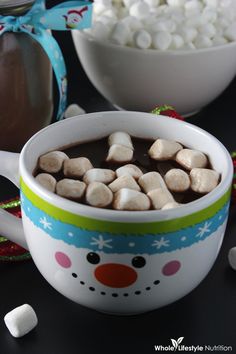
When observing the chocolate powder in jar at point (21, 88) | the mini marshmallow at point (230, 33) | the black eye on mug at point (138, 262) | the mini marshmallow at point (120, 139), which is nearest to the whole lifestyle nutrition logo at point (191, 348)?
the black eye on mug at point (138, 262)

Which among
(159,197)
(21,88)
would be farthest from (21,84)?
(159,197)

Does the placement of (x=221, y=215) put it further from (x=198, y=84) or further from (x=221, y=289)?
(x=198, y=84)

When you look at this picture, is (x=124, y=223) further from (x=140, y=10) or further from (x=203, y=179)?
(x=140, y=10)

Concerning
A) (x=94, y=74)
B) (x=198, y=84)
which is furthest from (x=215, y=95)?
(x=94, y=74)

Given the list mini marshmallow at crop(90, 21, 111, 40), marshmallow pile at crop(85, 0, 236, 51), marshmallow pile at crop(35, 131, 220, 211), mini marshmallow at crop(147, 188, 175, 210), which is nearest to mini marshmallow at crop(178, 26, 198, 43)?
marshmallow pile at crop(85, 0, 236, 51)

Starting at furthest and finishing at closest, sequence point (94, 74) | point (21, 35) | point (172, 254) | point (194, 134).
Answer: point (94, 74) → point (21, 35) → point (194, 134) → point (172, 254)

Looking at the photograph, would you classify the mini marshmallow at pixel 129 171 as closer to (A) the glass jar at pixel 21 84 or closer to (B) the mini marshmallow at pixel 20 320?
(B) the mini marshmallow at pixel 20 320
